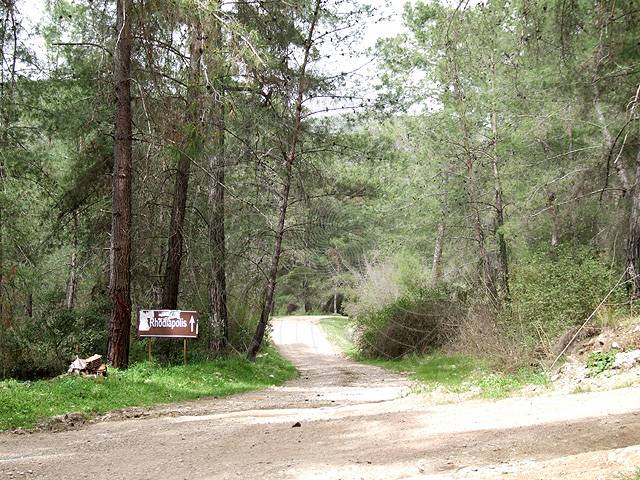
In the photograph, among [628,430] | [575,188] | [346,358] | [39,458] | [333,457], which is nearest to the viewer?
[628,430]

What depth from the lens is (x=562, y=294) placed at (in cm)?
1258

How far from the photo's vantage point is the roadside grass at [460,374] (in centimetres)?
944

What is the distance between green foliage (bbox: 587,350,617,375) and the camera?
9.29 metres

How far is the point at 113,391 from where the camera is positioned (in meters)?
10.7

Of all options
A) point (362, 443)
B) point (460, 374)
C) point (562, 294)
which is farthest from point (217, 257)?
point (362, 443)

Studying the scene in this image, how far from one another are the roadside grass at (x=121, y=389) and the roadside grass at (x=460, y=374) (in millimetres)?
4114

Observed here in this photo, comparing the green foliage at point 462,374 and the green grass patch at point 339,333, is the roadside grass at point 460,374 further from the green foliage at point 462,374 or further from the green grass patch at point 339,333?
the green grass patch at point 339,333

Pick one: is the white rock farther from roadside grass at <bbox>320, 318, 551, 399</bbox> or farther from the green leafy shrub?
the green leafy shrub

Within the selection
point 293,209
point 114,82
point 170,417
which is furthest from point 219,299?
point 170,417

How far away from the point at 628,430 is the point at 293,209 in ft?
46.6

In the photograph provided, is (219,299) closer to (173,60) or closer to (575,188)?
(173,60)

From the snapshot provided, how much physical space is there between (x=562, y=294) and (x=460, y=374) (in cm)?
314

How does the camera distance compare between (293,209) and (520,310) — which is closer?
(520,310)

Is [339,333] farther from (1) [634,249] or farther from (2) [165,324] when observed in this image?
(1) [634,249]
